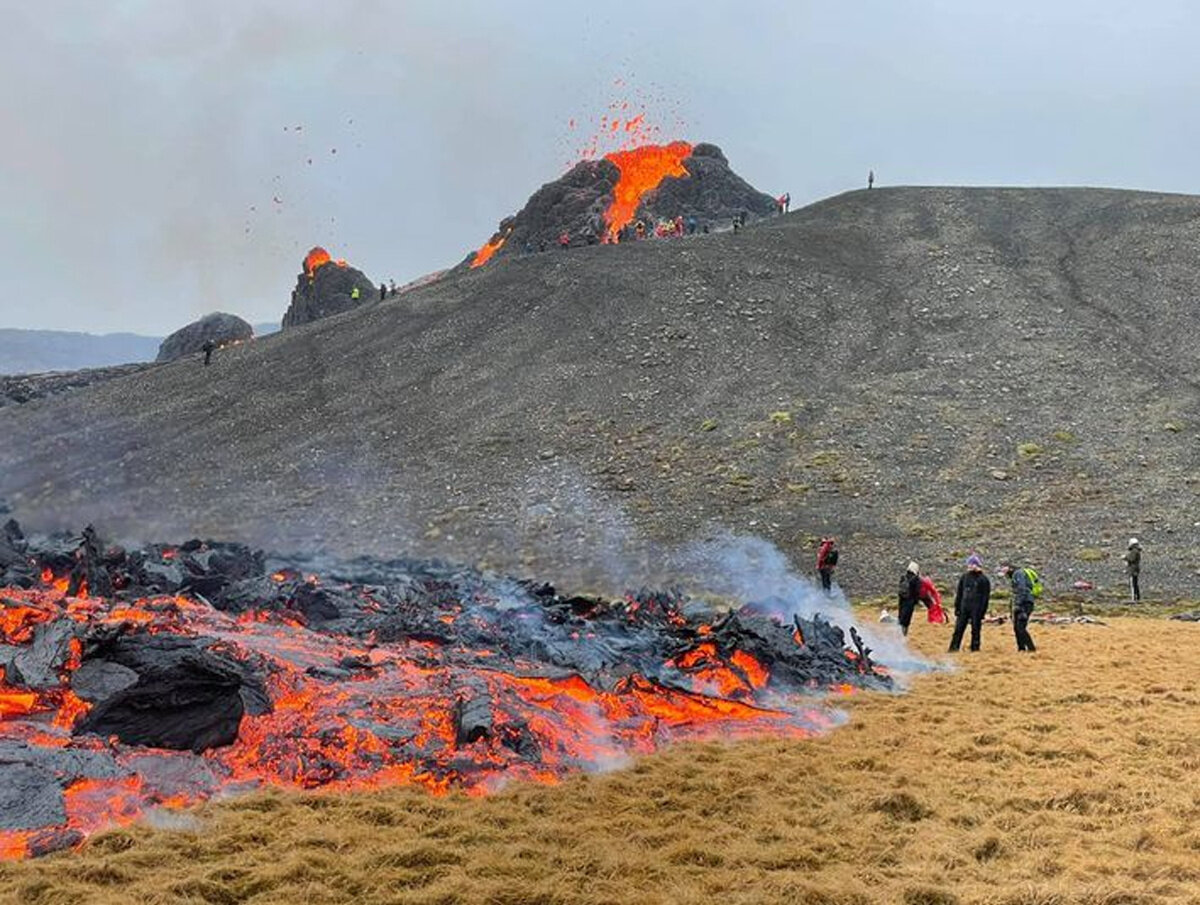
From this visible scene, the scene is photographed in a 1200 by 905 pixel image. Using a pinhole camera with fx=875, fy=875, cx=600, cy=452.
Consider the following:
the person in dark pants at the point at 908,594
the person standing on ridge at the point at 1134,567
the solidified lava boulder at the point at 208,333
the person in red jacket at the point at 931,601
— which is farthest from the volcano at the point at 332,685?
the solidified lava boulder at the point at 208,333

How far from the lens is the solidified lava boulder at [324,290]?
279ft

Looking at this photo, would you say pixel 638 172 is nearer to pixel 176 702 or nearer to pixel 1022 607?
pixel 1022 607

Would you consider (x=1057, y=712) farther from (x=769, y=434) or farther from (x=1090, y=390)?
(x=1090, y=390)

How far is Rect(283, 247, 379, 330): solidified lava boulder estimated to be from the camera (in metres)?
85.2

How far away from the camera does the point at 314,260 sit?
90875 mm

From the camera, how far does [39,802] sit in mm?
7602

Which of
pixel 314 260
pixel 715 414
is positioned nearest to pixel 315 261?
pixel 314 260

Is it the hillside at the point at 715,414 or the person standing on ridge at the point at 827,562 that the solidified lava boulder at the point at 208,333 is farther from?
the person standing on ridge at the point at 827,562

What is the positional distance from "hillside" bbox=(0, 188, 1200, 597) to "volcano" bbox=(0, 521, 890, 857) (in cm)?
1191

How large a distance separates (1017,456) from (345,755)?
106 ft

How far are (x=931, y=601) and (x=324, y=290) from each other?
252ft

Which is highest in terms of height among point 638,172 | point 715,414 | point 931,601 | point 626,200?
point 638,172

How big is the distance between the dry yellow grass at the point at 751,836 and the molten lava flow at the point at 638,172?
74.9m

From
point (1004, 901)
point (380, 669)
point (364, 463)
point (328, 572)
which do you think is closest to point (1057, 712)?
point (1004, 901)
